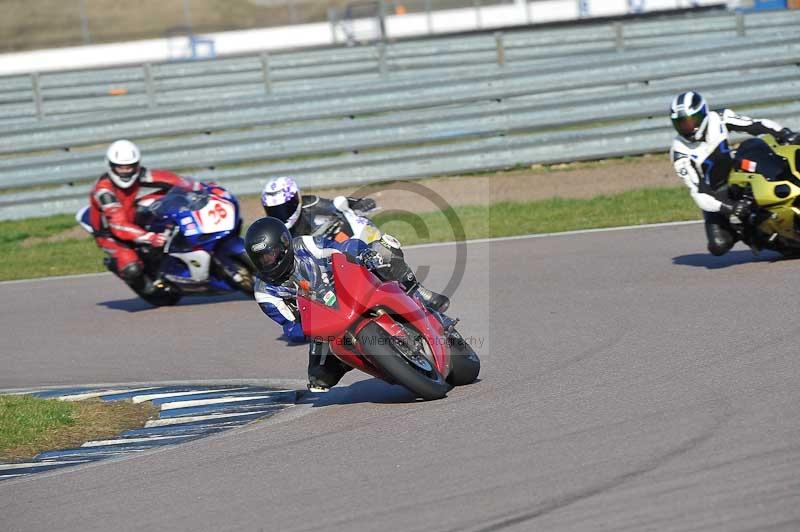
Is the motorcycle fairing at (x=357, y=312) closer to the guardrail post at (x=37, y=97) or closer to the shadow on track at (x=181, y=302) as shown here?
the shadow on track at (x=181, y=302)

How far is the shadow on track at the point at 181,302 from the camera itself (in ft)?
40.9

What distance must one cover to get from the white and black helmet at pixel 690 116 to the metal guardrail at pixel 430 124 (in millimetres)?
6768

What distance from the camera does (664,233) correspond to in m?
12.9

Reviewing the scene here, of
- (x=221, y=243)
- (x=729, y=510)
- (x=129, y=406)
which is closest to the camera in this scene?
(x=729, y=510)

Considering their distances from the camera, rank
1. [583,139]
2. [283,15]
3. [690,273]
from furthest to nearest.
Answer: [283,15], [583,139], [690,273]

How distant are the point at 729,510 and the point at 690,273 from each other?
6.12 metres

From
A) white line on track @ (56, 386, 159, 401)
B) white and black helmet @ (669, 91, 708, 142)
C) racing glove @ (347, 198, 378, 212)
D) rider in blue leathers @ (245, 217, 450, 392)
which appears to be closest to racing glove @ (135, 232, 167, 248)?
racing glove @ (347, 198, 378, 212)

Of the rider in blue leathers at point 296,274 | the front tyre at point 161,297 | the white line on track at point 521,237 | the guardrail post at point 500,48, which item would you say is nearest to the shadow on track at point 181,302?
the front tyre at point 161,297

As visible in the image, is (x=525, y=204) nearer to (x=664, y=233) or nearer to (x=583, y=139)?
(x=583, y=139)

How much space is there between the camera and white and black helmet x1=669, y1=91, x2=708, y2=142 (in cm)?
1045

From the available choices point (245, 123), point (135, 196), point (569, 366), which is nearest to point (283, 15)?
point (245, 123)

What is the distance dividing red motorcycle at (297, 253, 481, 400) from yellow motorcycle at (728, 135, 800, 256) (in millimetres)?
4037

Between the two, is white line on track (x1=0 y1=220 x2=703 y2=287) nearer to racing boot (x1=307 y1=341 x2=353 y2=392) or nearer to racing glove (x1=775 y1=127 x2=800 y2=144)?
racing glove (x1=775 y1=127 x2=800 y2=144)

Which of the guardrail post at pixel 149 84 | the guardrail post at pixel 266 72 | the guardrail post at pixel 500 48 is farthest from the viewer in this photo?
the guardrail post at pixel 266 72
